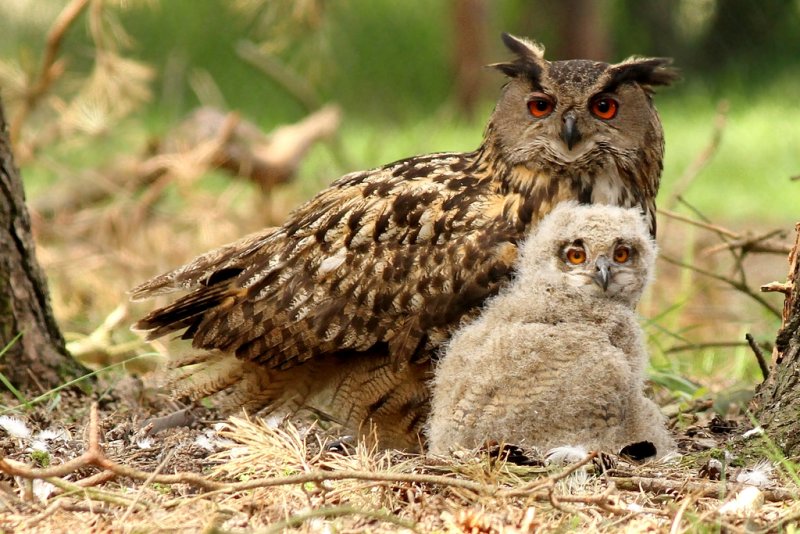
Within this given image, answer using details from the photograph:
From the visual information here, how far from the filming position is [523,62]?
411 cm

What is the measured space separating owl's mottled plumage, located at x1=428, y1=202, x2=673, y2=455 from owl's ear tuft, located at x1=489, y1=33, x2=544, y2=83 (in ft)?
2.13

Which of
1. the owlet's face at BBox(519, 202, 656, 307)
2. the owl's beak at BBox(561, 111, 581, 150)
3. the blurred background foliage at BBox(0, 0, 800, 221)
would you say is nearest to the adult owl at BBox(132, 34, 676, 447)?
the owl's beak at BBox(561, 111, 581, 150)

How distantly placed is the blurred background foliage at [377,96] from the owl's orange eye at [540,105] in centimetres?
136

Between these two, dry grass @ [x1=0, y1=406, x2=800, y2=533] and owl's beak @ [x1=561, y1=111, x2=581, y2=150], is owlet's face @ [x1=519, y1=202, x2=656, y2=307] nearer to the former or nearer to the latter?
owl's beak @ [x1=561, y1=111, x2=581, y2=150]

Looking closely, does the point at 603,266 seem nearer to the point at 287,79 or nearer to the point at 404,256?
the point at 404,256

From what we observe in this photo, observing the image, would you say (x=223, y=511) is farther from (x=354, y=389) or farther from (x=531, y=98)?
(x=531, y=98)

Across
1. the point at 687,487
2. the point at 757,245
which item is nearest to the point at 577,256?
the point at 687,487

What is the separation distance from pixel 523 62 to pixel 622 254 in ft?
3.09

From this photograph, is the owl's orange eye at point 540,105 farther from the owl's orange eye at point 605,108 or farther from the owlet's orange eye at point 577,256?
the owlet's orange eye at point 577,256

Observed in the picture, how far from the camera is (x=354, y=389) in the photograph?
3.88m

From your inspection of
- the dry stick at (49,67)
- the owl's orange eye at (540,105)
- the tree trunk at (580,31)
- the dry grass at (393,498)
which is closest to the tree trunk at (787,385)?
the dry grass at (393,498)

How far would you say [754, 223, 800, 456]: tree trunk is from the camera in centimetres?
335

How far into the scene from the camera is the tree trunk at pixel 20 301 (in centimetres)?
412

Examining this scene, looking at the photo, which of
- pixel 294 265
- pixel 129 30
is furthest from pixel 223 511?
pixel 129 30
